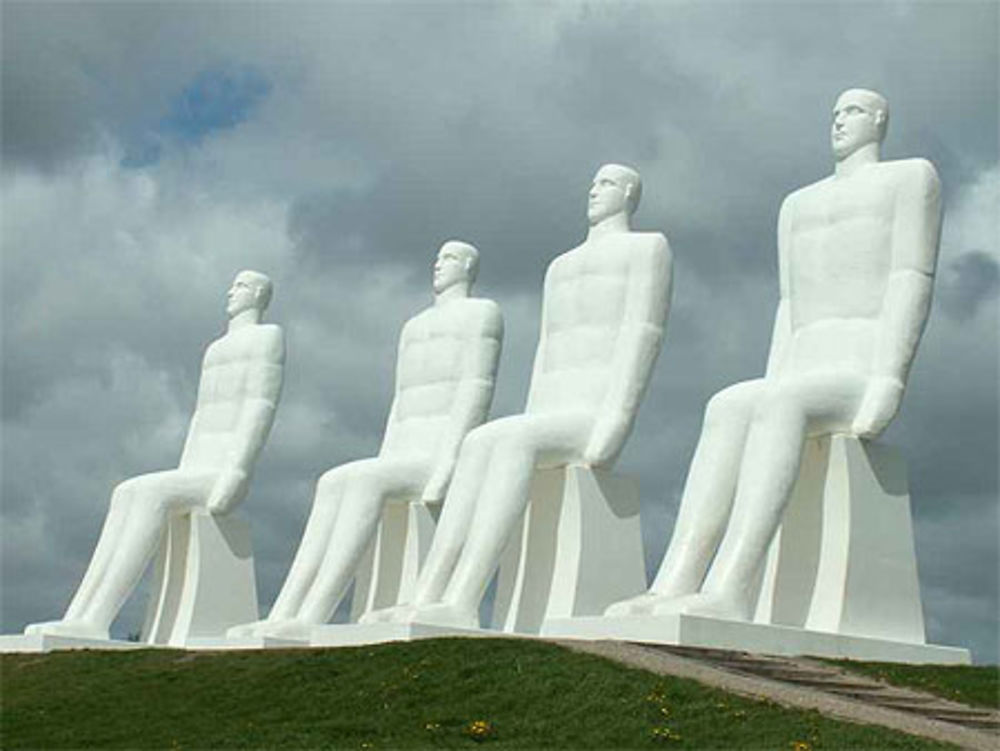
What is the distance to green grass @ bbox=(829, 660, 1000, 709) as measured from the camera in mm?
17766

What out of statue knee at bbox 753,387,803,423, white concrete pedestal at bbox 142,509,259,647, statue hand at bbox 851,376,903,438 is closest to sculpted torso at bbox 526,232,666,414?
statue knee at bbox 753,387,803,423

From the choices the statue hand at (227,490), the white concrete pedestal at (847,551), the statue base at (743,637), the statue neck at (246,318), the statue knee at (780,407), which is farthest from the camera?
the statue neck at (246,318)

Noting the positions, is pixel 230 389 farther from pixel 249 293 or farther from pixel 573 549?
pixel 573 549

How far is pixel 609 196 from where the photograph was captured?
2352 cm

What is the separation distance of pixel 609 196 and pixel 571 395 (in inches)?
96.8

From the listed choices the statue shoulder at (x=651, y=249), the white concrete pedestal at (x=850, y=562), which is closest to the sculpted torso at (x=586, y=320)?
the statue shoulder at (x=651, y=249)

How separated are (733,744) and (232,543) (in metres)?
13.7

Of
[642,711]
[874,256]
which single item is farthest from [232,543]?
[642,711]

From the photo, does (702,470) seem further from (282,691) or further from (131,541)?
(131,541)

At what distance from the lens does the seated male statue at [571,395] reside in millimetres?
21766

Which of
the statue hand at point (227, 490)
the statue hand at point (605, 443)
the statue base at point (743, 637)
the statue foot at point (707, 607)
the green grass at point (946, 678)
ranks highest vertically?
the statue hand at point (227, 490)

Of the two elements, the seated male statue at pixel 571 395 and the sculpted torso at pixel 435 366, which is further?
the sculpted torso at pixel 435 366

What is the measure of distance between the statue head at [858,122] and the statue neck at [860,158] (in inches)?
1.3

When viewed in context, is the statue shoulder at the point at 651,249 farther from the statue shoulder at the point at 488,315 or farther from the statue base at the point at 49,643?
the statue base at the point at 49,643
